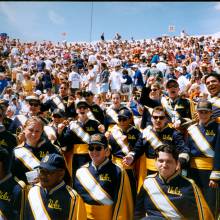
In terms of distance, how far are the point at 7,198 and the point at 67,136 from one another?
2.80 m

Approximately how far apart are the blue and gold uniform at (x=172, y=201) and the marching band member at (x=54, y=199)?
737 mm

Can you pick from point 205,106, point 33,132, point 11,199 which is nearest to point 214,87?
point 205,106

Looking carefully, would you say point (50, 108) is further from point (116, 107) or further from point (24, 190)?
point (24, 190)

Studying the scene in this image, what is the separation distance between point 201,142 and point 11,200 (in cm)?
289

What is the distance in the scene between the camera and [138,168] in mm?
6605

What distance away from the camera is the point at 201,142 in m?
5.61

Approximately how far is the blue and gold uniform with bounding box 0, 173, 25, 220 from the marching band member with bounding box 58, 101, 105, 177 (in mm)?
2651

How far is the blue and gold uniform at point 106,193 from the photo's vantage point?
4672 millimetres

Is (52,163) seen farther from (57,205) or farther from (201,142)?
(201,142)

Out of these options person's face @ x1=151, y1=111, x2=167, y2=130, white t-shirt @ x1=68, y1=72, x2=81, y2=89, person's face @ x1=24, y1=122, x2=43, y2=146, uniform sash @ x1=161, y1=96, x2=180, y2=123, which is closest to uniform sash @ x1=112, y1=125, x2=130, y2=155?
person's face @ x1=151, y1=111, x2=167, y2=130

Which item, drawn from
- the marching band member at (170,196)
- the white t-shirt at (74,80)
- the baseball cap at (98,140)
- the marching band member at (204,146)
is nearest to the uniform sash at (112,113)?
the marching band member at (204,146)

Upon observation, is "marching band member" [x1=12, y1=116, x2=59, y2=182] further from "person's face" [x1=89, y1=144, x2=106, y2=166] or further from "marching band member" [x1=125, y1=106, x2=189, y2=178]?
"marching band member" [x1=125, y1=106, x2=189, y2=178]

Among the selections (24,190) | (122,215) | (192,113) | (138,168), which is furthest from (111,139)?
(24,190)

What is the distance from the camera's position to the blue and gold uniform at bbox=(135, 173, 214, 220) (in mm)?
4109
